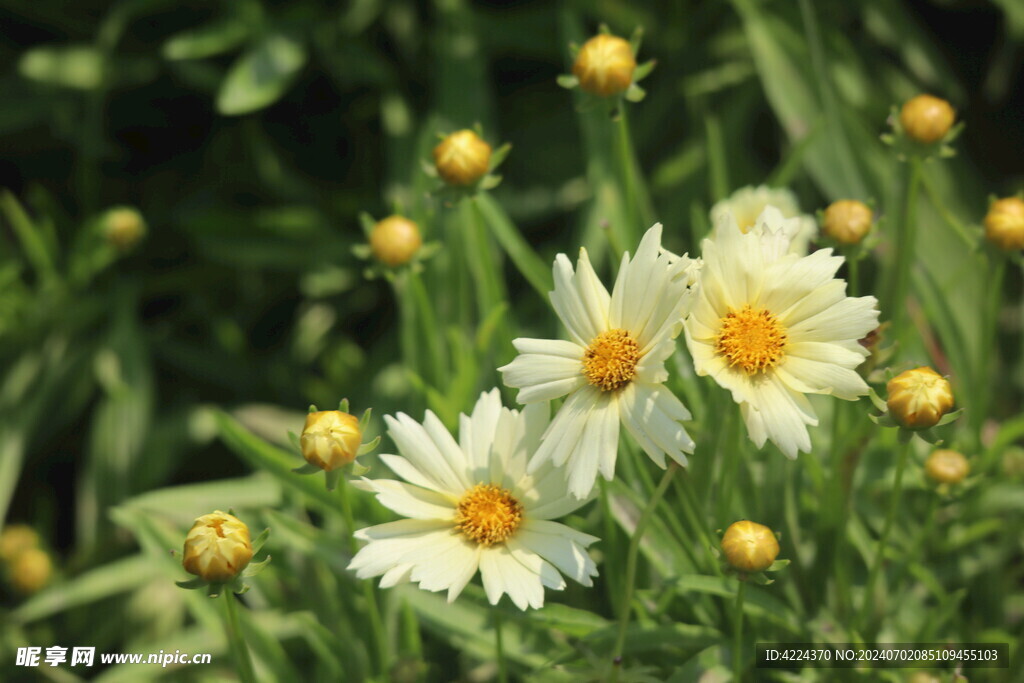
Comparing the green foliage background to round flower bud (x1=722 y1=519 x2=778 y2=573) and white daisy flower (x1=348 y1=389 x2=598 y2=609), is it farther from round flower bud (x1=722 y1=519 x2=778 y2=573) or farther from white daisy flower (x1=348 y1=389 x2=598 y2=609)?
round flower bud (x1=722 y1=519 x2=778 y2=573)

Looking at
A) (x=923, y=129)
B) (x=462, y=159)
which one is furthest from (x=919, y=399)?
(x=462, y=159)

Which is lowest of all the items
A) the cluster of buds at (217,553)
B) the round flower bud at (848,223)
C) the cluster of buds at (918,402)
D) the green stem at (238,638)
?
the green stem at (238,638)

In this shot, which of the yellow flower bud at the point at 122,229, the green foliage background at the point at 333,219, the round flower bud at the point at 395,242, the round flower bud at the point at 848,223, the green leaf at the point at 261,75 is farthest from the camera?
the yellow flower bud at the point at 122,229

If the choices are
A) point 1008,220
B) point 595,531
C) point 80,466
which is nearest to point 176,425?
point 80,466

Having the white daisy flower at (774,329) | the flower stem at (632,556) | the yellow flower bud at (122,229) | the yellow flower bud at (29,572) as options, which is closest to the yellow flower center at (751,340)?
the white daisy flower at (774,329)

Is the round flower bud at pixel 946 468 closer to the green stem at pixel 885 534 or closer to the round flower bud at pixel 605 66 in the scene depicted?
the green stem at pixel 885 534

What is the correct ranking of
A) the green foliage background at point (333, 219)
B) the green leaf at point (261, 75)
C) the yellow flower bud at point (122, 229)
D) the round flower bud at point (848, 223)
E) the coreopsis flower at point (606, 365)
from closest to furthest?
the coreopsis flower at point (606, 365) → the round flower bud at point (848, 223) → the green foliage background at point (333, 219) → the green leaf at point (261, 75) → the yellow flower bud at point (122, 229)

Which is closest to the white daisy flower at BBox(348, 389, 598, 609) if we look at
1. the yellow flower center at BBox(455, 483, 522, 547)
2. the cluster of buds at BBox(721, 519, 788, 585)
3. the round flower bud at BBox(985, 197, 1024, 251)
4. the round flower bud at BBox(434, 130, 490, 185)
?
the yellow flower center at BBox(455, 483, 522, 547)
